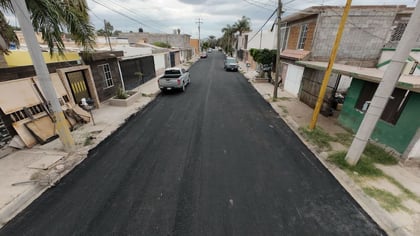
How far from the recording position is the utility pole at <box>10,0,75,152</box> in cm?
436

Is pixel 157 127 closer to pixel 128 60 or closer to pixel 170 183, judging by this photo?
pixel 170 183

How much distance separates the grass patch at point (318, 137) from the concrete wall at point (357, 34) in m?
6.95

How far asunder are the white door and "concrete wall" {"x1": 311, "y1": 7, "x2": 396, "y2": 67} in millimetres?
1292

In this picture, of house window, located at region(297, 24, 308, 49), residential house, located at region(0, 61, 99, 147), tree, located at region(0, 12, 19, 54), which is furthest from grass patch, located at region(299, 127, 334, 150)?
tree, located at region(0, 12, 19, 54)

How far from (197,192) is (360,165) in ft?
16.3

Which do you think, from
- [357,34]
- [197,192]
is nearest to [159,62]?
[357,34]

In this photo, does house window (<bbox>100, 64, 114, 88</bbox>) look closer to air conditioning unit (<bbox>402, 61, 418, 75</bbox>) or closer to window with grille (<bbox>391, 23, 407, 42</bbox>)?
air conditioning unit (<bbox>402, 61, 418, 75</bbox>)

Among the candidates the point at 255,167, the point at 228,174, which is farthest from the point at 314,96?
the point at 228,174

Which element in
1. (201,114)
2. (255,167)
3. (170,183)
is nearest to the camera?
(170,183)

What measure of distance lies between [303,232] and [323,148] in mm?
3858

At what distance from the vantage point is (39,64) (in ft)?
15.8

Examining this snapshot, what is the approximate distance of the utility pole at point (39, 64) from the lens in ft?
14.3

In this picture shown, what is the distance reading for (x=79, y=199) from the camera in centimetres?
415

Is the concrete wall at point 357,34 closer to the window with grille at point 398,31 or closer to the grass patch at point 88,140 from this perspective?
the window with grille at point 398,31
